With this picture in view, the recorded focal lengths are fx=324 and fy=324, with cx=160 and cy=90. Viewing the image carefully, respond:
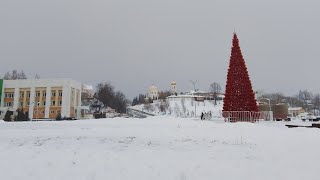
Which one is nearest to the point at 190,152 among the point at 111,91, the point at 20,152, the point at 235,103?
the point at 20,152

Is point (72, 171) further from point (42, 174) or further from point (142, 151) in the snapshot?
point (142, 151)

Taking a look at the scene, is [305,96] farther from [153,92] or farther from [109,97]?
[109,97]

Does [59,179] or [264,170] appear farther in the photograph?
[264,170]

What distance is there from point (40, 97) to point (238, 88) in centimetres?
6677

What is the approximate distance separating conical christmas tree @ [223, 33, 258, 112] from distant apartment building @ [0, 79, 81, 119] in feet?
197

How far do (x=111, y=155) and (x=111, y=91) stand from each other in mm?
113314

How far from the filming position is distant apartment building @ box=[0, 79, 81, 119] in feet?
271

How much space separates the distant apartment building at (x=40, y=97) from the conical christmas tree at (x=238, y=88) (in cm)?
5997

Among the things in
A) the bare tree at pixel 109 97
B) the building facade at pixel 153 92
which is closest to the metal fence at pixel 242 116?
the bare tree at pixel 109 97

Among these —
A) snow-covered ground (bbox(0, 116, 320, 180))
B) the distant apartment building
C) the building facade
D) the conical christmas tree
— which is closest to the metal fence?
the conical christmas tree

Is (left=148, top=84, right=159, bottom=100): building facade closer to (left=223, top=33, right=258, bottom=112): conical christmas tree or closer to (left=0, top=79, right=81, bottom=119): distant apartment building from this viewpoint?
(left=0, top=79, right=81, bottom=119): distant apartment building

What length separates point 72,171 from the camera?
27.8 feet

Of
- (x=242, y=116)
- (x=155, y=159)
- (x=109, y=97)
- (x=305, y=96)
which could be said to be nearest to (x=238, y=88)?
(x=242, y=116)

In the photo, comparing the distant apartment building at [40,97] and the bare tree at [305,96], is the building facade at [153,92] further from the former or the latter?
the distant apartment building at [40,97]
